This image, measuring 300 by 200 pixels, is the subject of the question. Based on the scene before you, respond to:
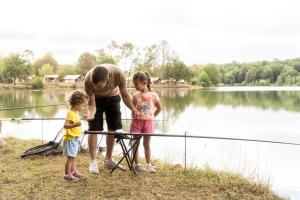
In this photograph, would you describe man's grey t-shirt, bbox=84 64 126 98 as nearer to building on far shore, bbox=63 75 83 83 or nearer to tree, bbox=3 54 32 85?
tree, bbox=3 54 32 85

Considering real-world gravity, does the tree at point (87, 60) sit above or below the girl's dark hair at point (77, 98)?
above

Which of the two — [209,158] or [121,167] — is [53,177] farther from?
[209,158]

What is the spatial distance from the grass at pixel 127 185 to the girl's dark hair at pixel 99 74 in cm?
114

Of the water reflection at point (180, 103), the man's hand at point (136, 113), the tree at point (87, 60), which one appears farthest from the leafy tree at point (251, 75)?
the man's hand at point (136, 113)

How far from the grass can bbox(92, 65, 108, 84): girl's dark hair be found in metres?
1.14

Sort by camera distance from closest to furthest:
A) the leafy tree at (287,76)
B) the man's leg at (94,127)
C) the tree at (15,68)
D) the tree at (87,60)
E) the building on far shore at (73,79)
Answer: the man's leg at (94,127), the tree at (15,68), the tree at (87,60), the building on far shore at (73,79), the leafy tree at (287,76)

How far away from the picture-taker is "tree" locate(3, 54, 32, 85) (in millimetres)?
65188

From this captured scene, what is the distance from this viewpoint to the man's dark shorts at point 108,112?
4.40 metres

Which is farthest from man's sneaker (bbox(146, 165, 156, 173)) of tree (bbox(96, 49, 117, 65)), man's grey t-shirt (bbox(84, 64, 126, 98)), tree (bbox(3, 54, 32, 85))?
tree (bbox(3, 54, 32, 85))

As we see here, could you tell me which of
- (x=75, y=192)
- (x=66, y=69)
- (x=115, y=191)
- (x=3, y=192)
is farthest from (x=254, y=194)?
(x=66, y=69)

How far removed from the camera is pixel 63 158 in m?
5.25

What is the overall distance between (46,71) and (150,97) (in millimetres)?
77507

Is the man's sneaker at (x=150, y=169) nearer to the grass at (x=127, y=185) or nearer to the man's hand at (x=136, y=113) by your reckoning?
the grass at (x=127, y=185)

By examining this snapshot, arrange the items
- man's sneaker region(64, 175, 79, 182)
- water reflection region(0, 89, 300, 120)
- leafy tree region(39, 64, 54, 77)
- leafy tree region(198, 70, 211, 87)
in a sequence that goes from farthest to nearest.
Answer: leafy tree region(39, 64, 54, 77), leafy tree region(198, 70, 211, 87), water reflection region(0, 89, 300, 120), man's sneaker region(64, 175, 79, 182)
